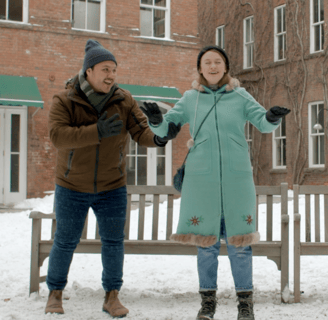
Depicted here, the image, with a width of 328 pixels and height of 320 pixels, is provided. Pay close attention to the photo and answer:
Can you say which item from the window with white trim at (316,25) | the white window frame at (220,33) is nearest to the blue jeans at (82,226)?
the window with white trim at (316,25)

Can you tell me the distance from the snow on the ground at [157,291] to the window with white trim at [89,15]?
300 inches

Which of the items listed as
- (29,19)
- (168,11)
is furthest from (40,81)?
(168,11)

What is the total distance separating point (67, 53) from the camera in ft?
40.5

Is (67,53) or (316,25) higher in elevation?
(316,25)

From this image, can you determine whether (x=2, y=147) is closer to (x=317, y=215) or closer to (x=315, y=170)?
(x=317, y=215)

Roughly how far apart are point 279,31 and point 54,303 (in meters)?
15.1

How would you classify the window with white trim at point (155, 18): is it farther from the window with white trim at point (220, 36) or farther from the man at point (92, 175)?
the man at point (92, 175)

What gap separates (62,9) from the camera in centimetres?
1235

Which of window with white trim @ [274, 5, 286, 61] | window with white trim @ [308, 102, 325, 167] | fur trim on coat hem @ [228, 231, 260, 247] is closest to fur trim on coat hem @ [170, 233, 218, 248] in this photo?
fur trim on coat hem @ [228, 231, 260, 247]

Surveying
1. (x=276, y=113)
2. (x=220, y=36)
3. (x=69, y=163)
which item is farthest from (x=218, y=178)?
(x=220, y=36)

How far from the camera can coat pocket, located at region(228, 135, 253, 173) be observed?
3.46m

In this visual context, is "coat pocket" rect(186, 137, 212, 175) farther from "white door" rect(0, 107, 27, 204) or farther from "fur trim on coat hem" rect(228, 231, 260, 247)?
"white door" rect(0, 107, 27, 204)

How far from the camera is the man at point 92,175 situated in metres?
3.66

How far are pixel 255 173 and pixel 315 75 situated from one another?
154 inches
